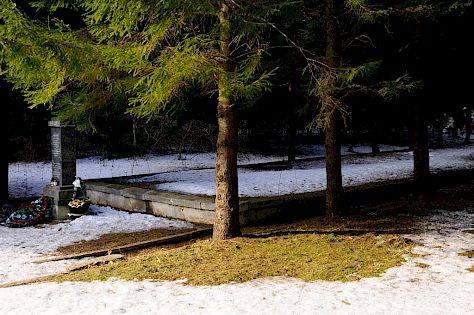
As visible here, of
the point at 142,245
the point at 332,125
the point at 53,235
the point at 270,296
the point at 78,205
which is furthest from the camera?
the point at 78,205

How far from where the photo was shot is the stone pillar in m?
11.8

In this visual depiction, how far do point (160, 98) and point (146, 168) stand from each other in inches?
647

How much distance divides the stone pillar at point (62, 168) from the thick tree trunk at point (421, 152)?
873 centimetres

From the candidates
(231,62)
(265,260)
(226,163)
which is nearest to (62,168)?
(226,163)

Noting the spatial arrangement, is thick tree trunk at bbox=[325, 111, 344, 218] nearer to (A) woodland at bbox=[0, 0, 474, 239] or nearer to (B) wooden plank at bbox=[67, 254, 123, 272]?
(A) woodland at bbox=[0, 0, 474, 239]

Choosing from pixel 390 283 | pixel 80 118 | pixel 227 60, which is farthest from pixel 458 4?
pixel 80 118

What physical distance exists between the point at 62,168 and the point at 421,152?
9147 mm

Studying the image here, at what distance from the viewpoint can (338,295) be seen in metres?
5.67

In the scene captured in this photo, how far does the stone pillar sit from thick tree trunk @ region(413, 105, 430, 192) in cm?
873

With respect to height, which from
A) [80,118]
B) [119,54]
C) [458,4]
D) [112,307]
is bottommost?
[112,307]

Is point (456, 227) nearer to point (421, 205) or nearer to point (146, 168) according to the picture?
point (421, 205)

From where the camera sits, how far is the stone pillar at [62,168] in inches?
465

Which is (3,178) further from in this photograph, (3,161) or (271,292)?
(271,292)

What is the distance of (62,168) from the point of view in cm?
1190
